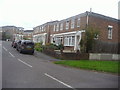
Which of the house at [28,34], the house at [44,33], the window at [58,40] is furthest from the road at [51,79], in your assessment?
the house at [28,34]

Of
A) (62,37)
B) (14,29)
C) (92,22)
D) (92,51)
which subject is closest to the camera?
(92,51)

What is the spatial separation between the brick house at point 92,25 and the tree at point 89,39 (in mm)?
1155

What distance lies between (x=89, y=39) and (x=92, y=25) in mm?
5318

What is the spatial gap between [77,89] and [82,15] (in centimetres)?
2535

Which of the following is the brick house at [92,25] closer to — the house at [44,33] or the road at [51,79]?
the house at [44,33]

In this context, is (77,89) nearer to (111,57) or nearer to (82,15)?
(111,57)

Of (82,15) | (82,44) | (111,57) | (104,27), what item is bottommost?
(111,57)

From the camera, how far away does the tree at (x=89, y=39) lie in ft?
81.2

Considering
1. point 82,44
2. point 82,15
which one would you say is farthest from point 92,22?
point 82,44

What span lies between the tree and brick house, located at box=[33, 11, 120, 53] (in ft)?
3.79

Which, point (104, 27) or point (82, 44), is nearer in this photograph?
point (82, 44)

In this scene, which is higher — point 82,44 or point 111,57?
point 82,44

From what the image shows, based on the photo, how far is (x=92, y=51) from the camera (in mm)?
25734

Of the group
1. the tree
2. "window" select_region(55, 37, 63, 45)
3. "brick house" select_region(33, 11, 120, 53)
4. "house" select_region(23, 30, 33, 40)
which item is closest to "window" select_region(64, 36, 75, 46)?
"brick house" select_region(33, 11, 120, 53)
